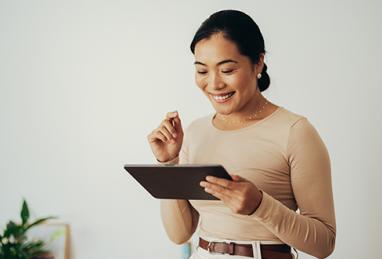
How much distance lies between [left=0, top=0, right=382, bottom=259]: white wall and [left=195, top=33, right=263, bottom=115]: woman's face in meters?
1.05

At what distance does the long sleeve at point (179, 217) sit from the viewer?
3.97 ft

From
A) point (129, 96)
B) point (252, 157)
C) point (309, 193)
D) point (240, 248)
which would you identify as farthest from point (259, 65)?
point (129, 96)

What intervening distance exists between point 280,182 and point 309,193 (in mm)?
73

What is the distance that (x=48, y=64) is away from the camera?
2479mm

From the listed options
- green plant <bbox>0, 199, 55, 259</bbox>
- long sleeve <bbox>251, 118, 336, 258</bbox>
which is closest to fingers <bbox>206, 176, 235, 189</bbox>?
long sleeve <bbox>251, 118, 336, 258</bbox>

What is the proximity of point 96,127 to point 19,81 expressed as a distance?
0.51 m

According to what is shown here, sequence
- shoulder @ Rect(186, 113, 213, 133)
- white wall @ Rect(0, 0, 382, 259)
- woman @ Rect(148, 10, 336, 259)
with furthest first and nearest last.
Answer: white wall @ Rect(0, 0, 382, 259)
shoulder @ Rect(186, 113, 213, 133)
woman @ Rect(148, 10, 336, 259)

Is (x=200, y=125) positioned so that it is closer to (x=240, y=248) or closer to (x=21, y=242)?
(x=240, y=248)

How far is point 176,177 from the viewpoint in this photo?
0.97 metres

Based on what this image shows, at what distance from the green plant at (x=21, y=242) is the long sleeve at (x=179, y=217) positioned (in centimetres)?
137

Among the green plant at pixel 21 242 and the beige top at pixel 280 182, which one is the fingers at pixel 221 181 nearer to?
the beige top at pixel 280 182

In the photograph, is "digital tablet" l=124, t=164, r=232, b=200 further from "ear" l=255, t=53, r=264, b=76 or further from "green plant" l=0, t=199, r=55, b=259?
"green plant" l=0, t=199, r=55, b=259

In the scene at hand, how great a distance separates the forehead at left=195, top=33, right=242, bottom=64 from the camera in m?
1.06

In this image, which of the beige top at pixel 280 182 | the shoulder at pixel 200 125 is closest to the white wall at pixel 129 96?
the shoulder at pixel 200 125
